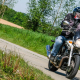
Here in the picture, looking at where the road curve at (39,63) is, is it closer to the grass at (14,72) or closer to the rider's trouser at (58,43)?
the grass at (14,72)

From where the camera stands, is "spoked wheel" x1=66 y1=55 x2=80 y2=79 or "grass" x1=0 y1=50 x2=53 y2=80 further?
"spoked wheel" x1=66 y1=55 x2=80 y2=79

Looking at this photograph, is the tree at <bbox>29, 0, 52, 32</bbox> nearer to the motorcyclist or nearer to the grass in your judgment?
the motorcyclist

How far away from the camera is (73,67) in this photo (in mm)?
4711

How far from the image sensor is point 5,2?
4225cm

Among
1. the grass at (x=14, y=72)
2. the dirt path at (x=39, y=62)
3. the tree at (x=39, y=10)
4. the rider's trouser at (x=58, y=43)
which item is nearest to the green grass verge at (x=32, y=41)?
the dirt path at (x=39, y=62)

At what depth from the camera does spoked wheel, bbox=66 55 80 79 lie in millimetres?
4637

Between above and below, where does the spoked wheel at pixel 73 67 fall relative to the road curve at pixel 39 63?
above

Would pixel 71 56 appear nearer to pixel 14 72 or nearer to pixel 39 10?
pixel 14 72

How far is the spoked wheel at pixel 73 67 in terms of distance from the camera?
4.64 metres

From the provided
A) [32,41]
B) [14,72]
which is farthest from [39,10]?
[14,72]

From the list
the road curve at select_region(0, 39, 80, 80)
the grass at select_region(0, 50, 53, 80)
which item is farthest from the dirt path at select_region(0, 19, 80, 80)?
the grass at select_region(0, 50, 53, 80)

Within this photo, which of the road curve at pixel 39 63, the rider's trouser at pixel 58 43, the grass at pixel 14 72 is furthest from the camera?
the rider's trouser at pixel 58 43

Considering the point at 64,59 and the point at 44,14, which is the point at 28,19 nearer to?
the point at 44,14

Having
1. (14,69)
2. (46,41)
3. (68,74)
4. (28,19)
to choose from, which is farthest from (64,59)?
(28,19)
